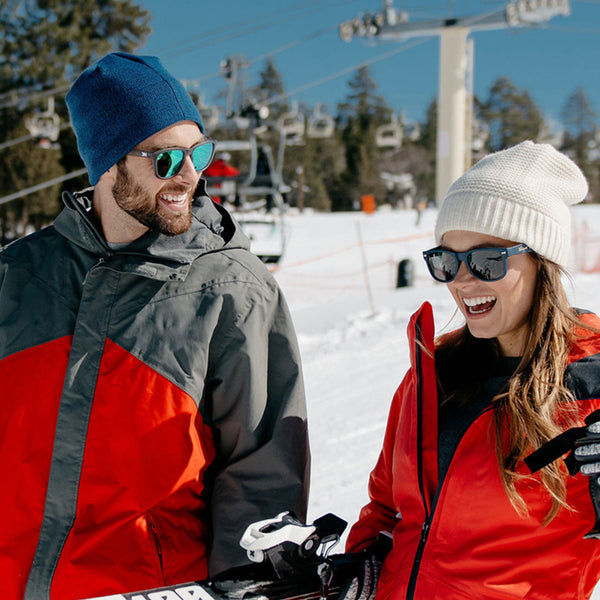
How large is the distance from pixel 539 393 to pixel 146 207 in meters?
1.13

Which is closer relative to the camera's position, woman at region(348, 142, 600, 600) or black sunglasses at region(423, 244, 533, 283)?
woman at region(348, 142, 600, 600)

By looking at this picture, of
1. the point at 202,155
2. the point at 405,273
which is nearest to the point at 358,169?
the point at 405,273

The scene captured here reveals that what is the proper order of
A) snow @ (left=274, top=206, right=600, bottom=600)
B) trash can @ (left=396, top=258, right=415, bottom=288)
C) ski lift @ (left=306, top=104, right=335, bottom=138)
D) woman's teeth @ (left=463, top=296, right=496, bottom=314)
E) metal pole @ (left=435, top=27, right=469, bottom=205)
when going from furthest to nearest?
ski lift @ (left=306, top=104, right=335, bottom=138) < metal pole @ (left=435, top=27, right=469, bottom=205) < trash can @ (left=396, top=258, right=415, bottom=288) < snow @ (left=274, top=206, right=600, bottom=600) < woman's teeth @ (left=463, top=296, right=496, bottom=314)

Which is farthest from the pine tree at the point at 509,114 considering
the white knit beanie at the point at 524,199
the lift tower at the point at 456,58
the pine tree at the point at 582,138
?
the white knit beanie at the point at 524,199

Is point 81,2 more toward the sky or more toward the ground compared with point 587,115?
more toward the sky

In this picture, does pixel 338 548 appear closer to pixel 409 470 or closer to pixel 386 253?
pixel 409 470

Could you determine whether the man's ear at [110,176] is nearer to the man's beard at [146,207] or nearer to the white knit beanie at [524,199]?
the man's beard at [146,207]

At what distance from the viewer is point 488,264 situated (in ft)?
5.36

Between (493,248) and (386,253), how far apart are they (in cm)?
1938

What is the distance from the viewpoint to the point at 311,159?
5375 cm

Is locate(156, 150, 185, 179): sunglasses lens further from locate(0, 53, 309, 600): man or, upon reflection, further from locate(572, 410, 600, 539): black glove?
locate(572, 410, 600, 539): black glove

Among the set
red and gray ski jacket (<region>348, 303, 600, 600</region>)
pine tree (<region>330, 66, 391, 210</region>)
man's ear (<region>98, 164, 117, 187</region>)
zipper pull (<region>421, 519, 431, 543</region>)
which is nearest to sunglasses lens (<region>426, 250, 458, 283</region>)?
red and gray ski jacket (<region>348, 303, 600, 600</region>)

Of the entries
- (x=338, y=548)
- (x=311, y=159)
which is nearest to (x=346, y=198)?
(x=311, y=159)

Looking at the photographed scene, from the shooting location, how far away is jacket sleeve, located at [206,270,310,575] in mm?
1665
